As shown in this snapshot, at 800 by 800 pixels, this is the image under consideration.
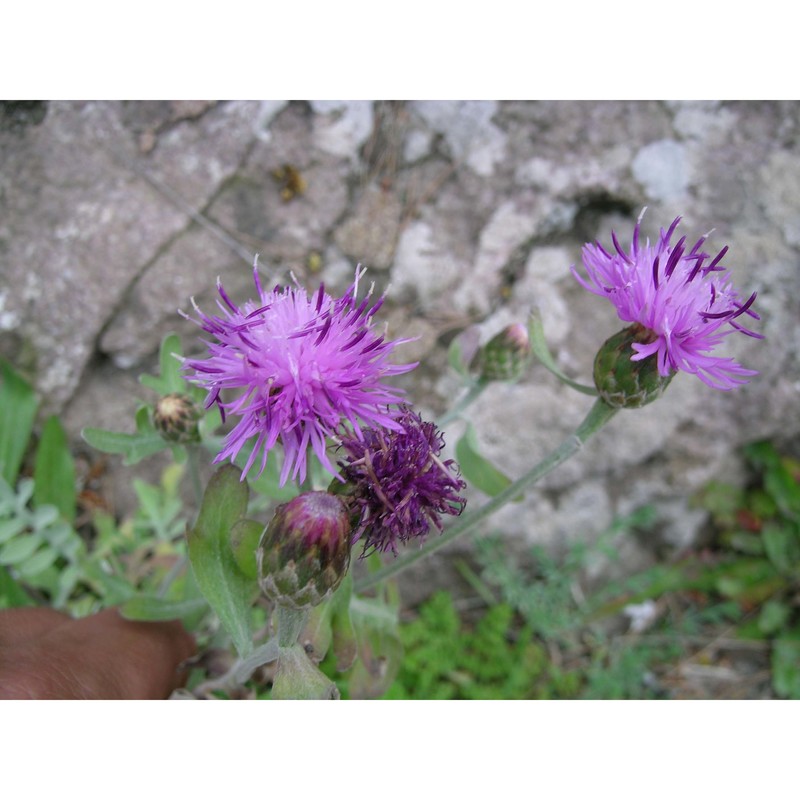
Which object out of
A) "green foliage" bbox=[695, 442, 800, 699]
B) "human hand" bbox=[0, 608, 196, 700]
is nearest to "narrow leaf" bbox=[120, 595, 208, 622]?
"human hand" bbox=[0, 608, 196, 700]

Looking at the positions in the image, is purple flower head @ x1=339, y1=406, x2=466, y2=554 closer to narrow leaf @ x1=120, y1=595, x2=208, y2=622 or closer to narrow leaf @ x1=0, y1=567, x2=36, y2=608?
narrow leaf @ x1=120, y1=595, x2=208, y2=622

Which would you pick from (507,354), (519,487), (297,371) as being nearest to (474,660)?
(507,354)

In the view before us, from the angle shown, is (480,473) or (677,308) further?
(480,473)

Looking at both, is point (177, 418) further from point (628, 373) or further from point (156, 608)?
point (628, 373)

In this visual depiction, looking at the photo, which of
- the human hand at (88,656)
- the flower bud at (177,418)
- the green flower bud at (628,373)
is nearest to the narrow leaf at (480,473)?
the green flower bud at (628,373)

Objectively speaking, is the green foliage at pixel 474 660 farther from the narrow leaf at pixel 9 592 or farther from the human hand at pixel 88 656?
the narrow leaf at pixel 9 592

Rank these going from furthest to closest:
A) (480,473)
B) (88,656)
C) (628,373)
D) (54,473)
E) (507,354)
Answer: (54,473) < (507,354) < (480,473) < (88,656) < (628,373)
